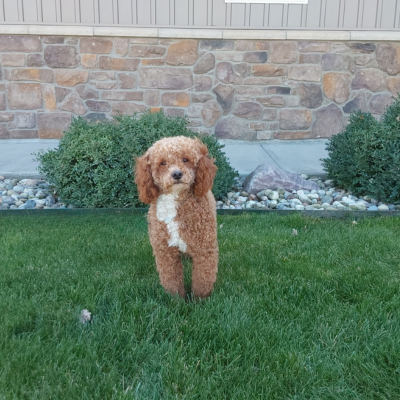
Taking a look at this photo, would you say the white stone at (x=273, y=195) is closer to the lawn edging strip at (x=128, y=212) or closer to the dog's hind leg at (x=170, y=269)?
the lawn edging strip at (x=128, y=212)

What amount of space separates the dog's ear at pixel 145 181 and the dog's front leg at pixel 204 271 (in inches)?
19.2

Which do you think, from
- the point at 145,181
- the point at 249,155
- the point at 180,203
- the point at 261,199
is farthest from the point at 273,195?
the point at 145,181

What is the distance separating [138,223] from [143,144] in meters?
0.94

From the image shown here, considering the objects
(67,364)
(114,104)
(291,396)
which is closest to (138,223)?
(67,364)

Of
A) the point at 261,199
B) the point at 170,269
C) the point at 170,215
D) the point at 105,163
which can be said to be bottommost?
the point at 261,199

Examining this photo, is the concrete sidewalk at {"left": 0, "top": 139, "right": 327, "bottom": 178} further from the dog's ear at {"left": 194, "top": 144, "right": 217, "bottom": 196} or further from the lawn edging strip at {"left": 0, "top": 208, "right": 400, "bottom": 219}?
the dog's ear at {"left": 194, "top": 144, "right": 217, "bottom": 196}

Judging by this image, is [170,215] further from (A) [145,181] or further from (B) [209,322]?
(B) [209,322]

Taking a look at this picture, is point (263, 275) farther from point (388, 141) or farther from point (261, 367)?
point (388, 141)

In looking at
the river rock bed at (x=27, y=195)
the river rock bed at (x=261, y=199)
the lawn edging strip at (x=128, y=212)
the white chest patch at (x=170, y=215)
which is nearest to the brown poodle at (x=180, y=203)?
the white chest patch at (x=170, y=215)

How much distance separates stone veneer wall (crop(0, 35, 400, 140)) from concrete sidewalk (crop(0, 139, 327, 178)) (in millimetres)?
210

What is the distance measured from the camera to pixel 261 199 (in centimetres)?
534

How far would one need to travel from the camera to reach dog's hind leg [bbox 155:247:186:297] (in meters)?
2.74

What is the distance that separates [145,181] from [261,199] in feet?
9.76

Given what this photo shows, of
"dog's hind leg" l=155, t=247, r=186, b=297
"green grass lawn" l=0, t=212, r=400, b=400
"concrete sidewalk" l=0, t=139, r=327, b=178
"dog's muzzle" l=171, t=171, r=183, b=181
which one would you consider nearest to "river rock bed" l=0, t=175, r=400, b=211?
"concrete sidewalk" l=0, t=139, r=327, b=178
